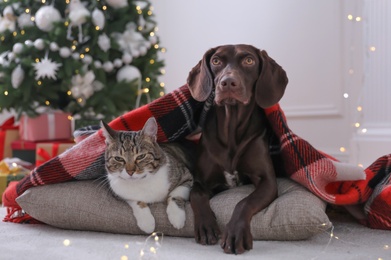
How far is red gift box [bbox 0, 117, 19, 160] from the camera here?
3.38 m

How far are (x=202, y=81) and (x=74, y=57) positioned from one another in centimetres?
170

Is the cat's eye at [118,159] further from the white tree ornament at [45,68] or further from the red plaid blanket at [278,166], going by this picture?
the white tree ornament at [45,68]

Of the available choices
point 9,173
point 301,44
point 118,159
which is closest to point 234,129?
point 118,159

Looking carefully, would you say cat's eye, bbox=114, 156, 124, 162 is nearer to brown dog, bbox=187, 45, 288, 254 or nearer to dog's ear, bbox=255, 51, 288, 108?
brown dog, bbox=187, 45, 288, 254

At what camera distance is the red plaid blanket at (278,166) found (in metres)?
1.59

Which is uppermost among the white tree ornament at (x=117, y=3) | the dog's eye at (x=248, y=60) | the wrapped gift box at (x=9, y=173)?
the white tree ornament at (x=117, y=3)

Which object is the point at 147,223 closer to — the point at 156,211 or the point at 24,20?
the point at 156,211

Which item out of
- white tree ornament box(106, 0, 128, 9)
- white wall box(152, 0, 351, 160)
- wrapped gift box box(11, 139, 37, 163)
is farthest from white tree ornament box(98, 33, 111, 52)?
white wall box(152, 0, 351, 160)

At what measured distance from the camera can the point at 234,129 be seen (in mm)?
1637

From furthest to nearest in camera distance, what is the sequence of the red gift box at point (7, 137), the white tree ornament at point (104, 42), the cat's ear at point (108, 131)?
the red gift box at point (7, 137)
the white tree ornament at point (104, 42)
the cat's ear at point (108, 131)

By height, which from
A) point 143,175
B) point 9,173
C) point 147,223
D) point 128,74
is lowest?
point 9,173

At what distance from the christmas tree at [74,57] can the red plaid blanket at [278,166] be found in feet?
4.61

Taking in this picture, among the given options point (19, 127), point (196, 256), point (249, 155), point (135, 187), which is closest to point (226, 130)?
point (249, 155)

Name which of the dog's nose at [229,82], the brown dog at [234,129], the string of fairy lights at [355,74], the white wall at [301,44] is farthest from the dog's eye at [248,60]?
the white wall at [301,44]
